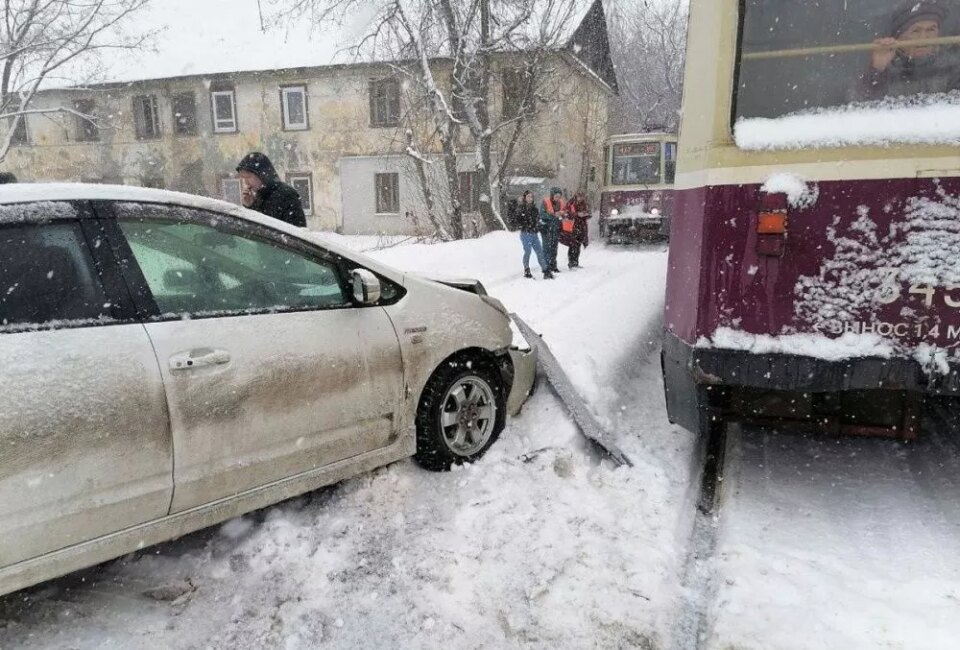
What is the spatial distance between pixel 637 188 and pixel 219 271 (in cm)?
1829

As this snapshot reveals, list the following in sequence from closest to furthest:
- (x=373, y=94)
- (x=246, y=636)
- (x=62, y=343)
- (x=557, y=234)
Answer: (x=62, y=343) < (x=246, y=636) < (x=557, y=234) < (x=373, y=94)

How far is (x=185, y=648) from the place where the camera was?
2.57m

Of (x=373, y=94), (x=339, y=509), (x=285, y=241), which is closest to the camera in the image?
(x=285, y=241)

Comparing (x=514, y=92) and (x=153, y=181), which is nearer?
(x=514, y=92)

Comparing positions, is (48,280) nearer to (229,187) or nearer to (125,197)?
(125,197)

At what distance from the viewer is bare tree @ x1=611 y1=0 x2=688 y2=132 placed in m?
Result: 39.0

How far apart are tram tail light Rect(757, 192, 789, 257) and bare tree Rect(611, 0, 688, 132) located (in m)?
37.3

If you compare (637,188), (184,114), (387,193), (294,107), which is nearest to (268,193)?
(637,188)

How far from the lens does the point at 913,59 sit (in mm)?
3031

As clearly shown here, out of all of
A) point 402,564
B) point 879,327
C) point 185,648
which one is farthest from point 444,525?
point 879,327

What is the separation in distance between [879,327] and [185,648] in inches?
130

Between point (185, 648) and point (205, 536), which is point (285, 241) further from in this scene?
point (185, 648)

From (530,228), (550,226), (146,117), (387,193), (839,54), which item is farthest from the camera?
(146,117)

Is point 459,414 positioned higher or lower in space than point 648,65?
lower
